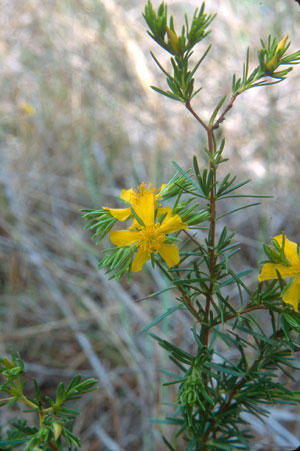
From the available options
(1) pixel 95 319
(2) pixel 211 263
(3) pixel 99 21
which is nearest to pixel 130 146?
(3) pixel 99 21

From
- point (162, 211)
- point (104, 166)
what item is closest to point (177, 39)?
point (162, 211)

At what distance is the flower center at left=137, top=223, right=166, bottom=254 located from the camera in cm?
67

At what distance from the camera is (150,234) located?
2.22 feet

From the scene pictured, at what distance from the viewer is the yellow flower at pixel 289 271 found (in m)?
0.62

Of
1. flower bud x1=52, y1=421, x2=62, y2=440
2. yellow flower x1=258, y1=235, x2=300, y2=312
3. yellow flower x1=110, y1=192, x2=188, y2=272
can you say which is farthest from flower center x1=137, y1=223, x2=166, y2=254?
flower bud x1=52, y1=421, x2=62, y2=440

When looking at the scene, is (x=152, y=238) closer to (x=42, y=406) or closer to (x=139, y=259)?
(x=139, y=259)

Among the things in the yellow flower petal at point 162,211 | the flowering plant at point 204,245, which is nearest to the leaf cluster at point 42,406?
the flowering plant at point 204,245

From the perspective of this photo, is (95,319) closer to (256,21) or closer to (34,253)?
(34,253)

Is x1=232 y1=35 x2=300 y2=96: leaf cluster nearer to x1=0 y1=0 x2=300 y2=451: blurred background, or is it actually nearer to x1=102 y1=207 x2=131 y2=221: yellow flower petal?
x1=102 y1=207 x2=131 y2=221: yellow flower petal

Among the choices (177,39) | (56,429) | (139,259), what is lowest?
(56,429)

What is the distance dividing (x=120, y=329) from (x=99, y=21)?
2.57m

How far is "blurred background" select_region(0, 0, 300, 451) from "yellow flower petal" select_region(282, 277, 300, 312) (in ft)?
4.55

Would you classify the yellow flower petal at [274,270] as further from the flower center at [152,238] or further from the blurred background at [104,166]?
the blurred background at [104,166]

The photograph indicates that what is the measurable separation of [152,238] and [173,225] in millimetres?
43
